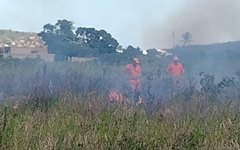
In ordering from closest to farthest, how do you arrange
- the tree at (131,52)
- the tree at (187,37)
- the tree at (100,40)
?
the tree at (131,52) < the tree at (100,40) < the tree at (187,37)

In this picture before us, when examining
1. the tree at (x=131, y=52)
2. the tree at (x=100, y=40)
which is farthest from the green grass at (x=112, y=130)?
the tree at (x=100, y=40)

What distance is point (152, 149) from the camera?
491cm

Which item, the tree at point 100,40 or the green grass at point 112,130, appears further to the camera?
the tree at point 100,40

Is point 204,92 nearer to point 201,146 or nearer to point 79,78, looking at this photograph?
point 79,78

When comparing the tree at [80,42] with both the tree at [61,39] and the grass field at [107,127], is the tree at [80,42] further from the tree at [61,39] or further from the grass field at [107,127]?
the grass field at [107,127]

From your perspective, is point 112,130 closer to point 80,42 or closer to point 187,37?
point 80,42

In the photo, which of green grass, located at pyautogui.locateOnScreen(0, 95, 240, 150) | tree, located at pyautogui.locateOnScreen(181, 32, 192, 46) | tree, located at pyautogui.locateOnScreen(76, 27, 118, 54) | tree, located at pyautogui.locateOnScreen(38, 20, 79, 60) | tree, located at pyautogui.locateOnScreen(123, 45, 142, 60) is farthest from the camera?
tree, located at pyautogui.locateOnScreen(181, 32, 192, 46)

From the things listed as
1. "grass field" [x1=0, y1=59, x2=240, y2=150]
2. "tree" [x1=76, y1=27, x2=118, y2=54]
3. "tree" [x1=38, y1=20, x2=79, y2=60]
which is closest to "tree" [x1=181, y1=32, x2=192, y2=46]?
"tree" [x1=38, y1=20, x2=79, y2=60]

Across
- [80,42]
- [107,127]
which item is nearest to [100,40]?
[80,42]

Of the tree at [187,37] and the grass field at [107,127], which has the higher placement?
the tree at [187,37]

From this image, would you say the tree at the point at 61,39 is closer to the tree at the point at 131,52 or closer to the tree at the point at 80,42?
the tree at the point at 80,42

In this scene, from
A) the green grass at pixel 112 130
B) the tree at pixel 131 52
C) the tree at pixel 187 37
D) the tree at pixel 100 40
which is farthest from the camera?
the tree at pixel 187 37

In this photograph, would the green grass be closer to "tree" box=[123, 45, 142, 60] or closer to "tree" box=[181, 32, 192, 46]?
"tree" box=[123, 45, 142, 60]

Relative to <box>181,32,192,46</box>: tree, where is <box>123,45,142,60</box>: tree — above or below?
below
